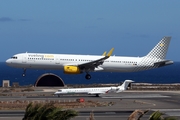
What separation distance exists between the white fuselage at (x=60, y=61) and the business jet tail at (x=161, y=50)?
4835 millimetres

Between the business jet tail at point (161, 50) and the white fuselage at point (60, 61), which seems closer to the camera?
the white fuselage at point (60, 61)

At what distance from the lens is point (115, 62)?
73688 mm

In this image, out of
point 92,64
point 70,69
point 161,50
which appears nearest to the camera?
point 70,69

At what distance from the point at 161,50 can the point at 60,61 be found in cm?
1974

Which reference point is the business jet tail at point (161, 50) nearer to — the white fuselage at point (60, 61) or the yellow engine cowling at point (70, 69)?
the white fuselage at point (60, 61)

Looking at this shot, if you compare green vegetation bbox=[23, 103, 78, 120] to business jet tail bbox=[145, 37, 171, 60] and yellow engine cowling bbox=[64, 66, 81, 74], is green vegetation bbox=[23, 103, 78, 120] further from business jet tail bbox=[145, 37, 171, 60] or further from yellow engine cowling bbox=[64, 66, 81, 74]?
business jet tail bbox=[145, 37, 171, 60]

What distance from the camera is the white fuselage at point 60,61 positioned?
232 ft

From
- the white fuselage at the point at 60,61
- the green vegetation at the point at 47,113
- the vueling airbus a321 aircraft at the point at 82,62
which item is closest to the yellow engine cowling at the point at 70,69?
the vueling airbus a321 aircraft at the point at 82,62

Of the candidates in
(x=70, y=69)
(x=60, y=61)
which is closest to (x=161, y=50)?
(x=70, y=69)

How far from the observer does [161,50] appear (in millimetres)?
82188

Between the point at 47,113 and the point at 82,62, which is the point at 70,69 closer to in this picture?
the point at 82,62

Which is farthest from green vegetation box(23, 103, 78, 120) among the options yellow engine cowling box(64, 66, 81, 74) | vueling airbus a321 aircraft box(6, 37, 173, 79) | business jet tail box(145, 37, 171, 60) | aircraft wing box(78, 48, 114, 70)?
business jet tail box(145, 37, 171, 60)

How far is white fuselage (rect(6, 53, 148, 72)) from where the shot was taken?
70688mm

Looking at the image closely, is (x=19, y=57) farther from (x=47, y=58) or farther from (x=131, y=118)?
(x=131, y=118)
